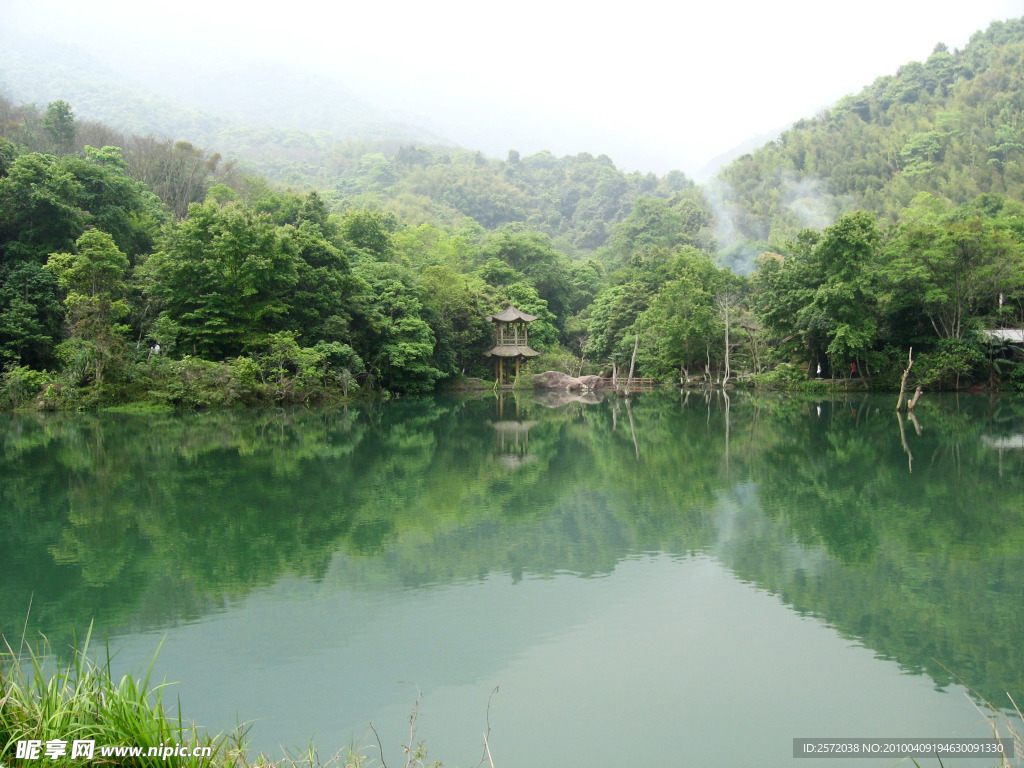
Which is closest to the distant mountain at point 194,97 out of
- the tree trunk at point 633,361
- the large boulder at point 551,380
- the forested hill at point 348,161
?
the forested hill at point 348,161

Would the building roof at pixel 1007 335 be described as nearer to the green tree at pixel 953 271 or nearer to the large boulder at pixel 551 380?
the green tree at pixel 953 271

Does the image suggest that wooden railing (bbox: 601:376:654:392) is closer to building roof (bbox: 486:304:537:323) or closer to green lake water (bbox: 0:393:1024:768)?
building roof (bbox: 486:304:537:323)

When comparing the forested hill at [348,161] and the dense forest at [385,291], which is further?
the forested hill at [348,161]

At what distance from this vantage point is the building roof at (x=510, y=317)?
3331cm

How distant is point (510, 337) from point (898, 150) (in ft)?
133

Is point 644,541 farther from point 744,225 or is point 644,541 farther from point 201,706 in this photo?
point 744,225

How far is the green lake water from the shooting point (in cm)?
389

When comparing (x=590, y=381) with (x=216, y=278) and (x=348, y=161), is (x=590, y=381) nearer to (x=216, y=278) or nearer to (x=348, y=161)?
(x=216, y=278)

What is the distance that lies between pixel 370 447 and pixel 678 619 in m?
9.75

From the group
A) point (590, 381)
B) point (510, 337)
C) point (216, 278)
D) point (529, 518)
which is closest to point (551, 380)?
point (590, 381)

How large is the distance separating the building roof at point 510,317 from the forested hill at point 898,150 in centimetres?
2727

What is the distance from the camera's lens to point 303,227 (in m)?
28.1

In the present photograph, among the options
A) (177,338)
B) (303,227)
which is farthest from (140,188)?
(177,338)

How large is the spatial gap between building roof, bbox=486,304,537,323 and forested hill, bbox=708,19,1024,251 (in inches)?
1074
